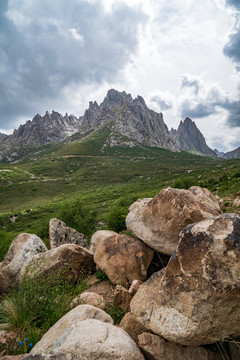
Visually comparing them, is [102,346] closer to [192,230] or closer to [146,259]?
[192,230]

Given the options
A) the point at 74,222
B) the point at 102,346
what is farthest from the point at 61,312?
the point at 74,222

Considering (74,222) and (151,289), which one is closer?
(151,289)

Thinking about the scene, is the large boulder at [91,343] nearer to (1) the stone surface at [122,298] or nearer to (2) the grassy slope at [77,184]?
(1) the stone surface at [122,298]

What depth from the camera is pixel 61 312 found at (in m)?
6.29

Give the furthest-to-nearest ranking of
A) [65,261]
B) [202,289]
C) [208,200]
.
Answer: [208,200]
[65,261]
[202,289]

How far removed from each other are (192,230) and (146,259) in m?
5.21

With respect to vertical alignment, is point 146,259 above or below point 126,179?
below

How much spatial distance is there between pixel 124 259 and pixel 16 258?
8348 millimetres

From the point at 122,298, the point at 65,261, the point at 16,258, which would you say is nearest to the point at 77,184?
the point at 16,258

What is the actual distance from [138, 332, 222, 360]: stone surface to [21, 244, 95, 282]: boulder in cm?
597

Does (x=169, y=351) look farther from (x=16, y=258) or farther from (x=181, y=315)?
(x=16, y=258)

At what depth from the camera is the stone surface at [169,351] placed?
14.7 ft

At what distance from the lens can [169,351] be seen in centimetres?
457

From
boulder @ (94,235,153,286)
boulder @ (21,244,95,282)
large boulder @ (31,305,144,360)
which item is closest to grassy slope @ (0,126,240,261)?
boulder @ (21,244,95,282)
